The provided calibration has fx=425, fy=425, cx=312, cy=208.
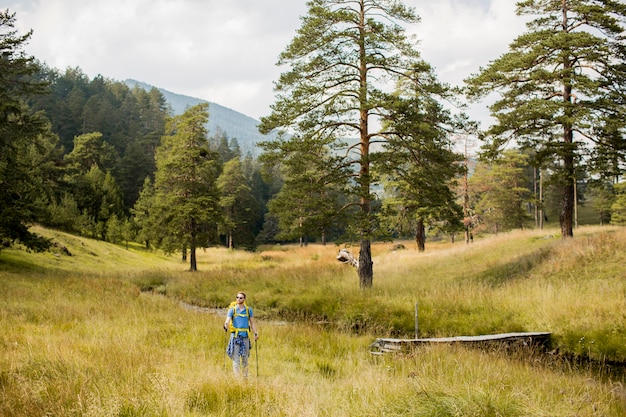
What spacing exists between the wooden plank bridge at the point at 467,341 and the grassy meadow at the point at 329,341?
0.42 m

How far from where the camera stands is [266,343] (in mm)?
10891

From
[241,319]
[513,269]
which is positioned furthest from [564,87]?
[241,319]

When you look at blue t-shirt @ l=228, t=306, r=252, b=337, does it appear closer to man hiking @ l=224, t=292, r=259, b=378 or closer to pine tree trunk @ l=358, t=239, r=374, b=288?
man hiking @ l=224, t=292, r=259, b=378

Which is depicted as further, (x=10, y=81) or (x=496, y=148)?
(x=10, y=81)

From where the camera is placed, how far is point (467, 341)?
10.1m

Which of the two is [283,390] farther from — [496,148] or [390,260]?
[390,260]

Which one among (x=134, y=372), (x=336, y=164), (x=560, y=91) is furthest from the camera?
(x=560, y=91)

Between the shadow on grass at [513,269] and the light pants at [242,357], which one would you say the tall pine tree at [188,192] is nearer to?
the shadow on grass at [513,269]

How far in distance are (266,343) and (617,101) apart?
57.6 ft

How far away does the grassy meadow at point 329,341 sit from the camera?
533 centimetres

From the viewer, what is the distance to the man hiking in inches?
308

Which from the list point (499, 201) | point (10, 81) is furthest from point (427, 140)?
point (499, 201)

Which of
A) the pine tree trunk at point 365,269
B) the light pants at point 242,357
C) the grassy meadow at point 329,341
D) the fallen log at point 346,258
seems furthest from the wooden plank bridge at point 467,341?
the fallen log at point 346,258

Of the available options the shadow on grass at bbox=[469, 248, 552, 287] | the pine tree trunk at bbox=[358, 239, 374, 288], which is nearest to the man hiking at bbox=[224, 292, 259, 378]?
the pine tree trunk at bbox=[358, 239, 374, 288]
